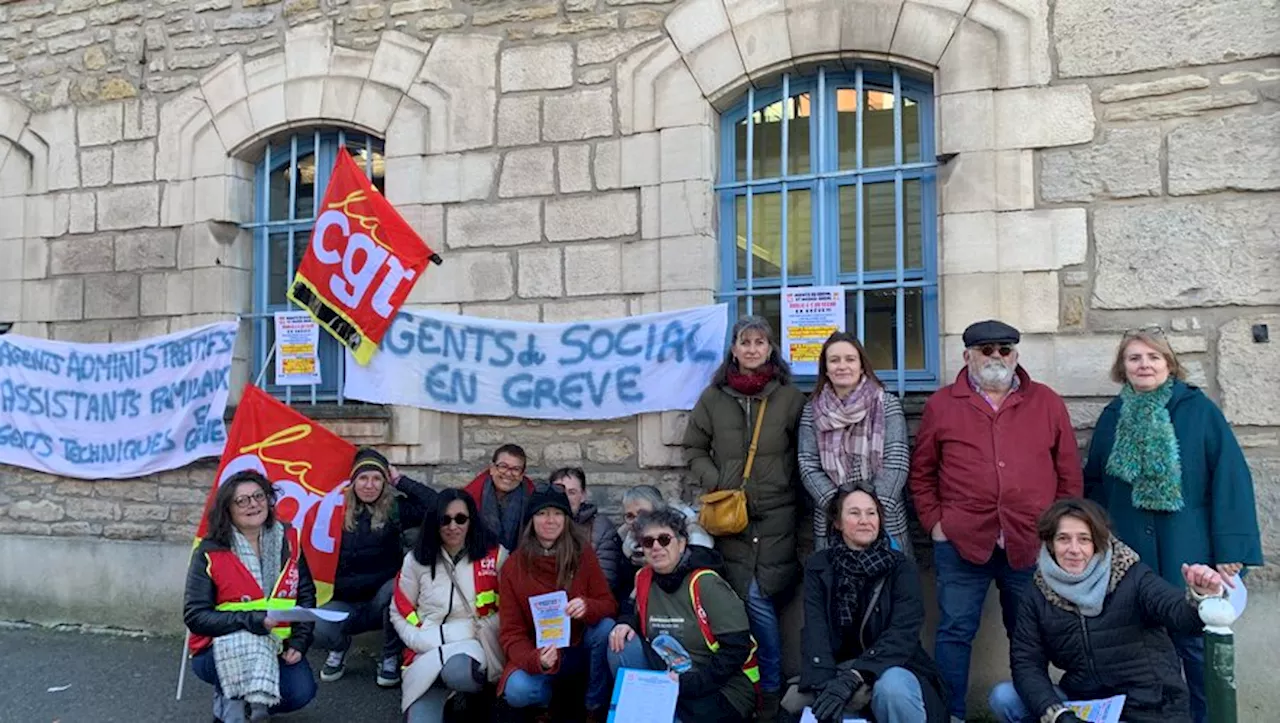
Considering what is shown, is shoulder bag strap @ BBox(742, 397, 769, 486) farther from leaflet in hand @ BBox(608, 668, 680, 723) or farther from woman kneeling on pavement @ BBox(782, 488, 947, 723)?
leaflet in hand @ BBox(608, 668, 680, 723)

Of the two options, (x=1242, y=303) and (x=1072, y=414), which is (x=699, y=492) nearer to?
(x=1072, y=414)

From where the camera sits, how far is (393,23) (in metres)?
5.91

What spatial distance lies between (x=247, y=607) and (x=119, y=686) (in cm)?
157

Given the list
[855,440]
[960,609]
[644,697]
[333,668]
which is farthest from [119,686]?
[960,609]

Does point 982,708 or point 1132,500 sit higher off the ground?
point 1132,500

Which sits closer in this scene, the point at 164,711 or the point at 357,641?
the point at 164,711

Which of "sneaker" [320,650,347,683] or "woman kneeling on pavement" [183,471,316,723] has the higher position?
"woman kneeling on pavement" [183,471,316,723]

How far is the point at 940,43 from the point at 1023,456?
7.18ft

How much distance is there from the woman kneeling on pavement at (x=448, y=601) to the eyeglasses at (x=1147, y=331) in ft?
9.86

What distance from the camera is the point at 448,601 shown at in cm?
448

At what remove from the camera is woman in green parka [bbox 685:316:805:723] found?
452cm

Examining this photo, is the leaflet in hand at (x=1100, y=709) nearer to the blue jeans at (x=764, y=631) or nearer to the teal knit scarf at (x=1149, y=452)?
the teal knit scarf at (x=1149, y=452)

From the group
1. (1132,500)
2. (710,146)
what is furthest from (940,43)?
(1132,500)

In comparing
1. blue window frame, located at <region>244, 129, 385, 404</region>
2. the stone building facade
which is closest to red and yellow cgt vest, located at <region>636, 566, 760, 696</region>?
the stone building facade
